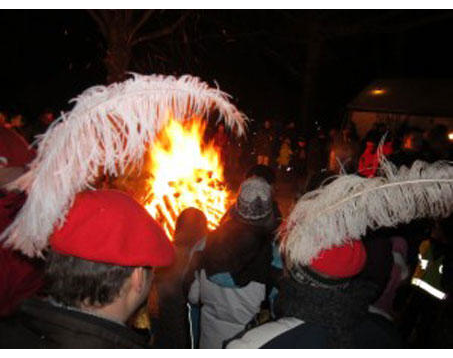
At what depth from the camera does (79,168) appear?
1869mm

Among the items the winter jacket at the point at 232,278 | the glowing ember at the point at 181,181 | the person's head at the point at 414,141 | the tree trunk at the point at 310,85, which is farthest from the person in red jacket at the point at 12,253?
the tree trunk at the point at 310,85

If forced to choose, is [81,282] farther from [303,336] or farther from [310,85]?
[310,85]

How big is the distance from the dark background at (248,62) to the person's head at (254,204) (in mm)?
14861

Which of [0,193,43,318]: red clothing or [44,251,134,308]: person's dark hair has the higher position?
[44,251,134,308]: person's dark hair

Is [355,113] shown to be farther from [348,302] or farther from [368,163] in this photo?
[348,302]

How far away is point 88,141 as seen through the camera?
1.86 metres

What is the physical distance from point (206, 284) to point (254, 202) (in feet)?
2.41

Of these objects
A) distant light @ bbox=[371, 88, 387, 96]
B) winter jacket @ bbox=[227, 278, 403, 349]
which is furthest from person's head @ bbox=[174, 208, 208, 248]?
distant light @ bbox=[371, 88, 387, 96]

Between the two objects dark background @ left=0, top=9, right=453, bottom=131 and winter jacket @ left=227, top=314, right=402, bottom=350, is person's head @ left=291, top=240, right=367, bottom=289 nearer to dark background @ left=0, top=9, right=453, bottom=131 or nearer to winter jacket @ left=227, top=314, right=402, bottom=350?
winter jacket @ left=227, top=314, right=402, bottom=350

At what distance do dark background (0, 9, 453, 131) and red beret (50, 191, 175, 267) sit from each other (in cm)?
1636

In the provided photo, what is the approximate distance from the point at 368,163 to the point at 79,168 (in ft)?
24.0

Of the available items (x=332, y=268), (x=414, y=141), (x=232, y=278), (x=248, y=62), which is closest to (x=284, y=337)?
(x=332, y=268)

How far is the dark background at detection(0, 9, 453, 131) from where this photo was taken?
20469 mm

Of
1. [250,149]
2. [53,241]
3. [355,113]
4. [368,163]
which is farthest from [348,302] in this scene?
[355,113]
